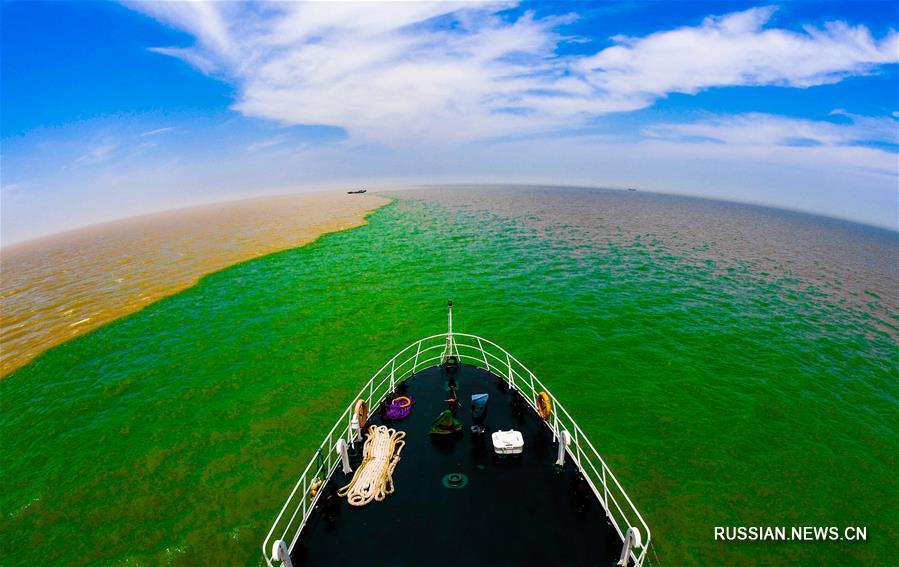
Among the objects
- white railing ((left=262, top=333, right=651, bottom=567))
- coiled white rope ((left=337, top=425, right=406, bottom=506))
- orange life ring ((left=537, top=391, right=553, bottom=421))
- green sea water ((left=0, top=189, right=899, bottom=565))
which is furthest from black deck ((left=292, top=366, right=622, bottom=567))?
green sea water ((left=0, top=189, right=899, bottom=565))

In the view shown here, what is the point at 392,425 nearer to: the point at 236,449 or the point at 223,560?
the point at 223,560

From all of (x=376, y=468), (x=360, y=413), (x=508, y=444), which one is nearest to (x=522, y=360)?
(x=508, y=444)

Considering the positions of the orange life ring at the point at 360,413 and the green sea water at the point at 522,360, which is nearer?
the orange life ring at the point at 360,413

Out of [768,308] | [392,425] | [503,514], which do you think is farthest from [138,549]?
[768,308]

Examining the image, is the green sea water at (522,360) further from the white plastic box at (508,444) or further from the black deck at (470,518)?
the white plastic box at (508,444)

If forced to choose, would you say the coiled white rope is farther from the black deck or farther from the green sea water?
the green sea water

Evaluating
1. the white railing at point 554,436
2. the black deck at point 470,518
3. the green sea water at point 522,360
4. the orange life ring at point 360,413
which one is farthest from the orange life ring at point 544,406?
the orange life ring at point 360,413
